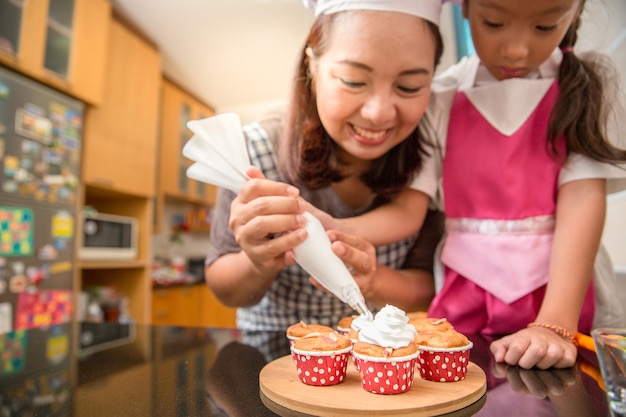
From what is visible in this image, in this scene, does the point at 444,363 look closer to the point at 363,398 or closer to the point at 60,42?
the point at 363,398

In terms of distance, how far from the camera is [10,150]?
1586mm

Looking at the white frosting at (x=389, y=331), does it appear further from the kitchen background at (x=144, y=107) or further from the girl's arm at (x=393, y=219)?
the kitchen background at (x=144, y=107)

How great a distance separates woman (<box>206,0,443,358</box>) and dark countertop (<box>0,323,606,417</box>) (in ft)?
0.43

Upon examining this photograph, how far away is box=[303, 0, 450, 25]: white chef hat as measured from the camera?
458 mm

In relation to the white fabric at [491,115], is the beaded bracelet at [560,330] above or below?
below

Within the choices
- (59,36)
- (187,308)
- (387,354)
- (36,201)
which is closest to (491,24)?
(387,354)

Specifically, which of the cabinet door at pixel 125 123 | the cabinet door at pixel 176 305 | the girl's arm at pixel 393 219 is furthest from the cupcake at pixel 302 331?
the cabinet door at pixel 176 305

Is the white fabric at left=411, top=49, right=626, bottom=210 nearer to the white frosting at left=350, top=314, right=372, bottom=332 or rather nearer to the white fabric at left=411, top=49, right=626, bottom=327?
the white fabric at left=411, top=49, right=626, bottom=327

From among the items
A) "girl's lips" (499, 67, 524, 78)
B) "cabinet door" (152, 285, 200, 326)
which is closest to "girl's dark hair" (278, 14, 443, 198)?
"girl's lips" (499, 67, 524, 78)

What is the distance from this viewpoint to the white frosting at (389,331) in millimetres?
397

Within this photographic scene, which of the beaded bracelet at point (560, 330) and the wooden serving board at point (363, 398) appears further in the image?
the beaded bracelet at point (560, 330)

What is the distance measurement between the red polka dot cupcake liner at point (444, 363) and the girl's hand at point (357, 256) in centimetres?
14

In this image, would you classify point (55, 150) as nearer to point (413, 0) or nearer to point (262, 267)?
point (262, 267)

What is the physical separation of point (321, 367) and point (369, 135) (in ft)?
0.87
